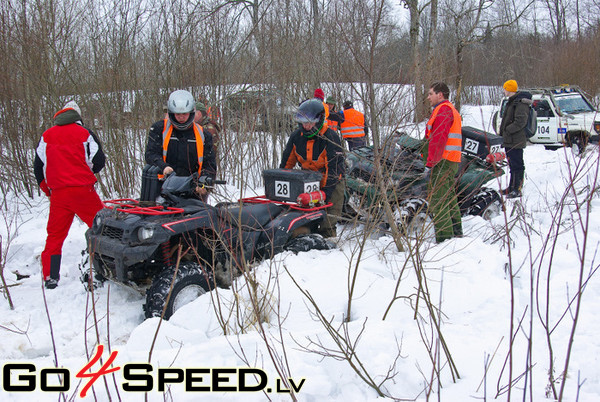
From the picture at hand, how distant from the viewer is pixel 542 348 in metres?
2.67

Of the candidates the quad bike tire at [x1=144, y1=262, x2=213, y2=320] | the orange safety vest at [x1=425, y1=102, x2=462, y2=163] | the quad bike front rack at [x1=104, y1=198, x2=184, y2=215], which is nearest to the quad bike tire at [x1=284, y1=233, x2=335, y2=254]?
the quad bike tire at [x1=144, y1=262, x2=213, y2=320]

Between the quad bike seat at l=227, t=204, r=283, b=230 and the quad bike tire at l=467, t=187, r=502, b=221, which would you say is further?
the quad bike tire at l=467, t=187, r=502, b=221

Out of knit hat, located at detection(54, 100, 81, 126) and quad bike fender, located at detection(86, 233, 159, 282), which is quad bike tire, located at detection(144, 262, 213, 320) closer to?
quad bike fender, located at detection(86, 233, 159, 282)

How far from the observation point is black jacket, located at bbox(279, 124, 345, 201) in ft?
16.9

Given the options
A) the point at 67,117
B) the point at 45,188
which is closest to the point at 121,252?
the point at 45,188

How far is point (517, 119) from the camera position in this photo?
786 cm

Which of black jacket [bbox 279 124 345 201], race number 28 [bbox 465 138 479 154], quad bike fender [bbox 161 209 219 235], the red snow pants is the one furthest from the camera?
race number 28 [bbox 465 138 479 154]

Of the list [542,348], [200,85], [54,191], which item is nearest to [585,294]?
[542,348]

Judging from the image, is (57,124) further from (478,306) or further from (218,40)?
(478,306)

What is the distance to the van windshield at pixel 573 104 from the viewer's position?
1269cm

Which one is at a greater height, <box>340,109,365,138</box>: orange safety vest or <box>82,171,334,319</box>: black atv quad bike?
<box>340,109,365,138</box>: orange safety vest

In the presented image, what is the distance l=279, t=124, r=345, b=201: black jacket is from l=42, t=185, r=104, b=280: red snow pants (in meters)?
2.14

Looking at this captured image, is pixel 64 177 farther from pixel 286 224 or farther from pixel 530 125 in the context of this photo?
pixel 530 125

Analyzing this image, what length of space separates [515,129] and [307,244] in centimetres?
500
